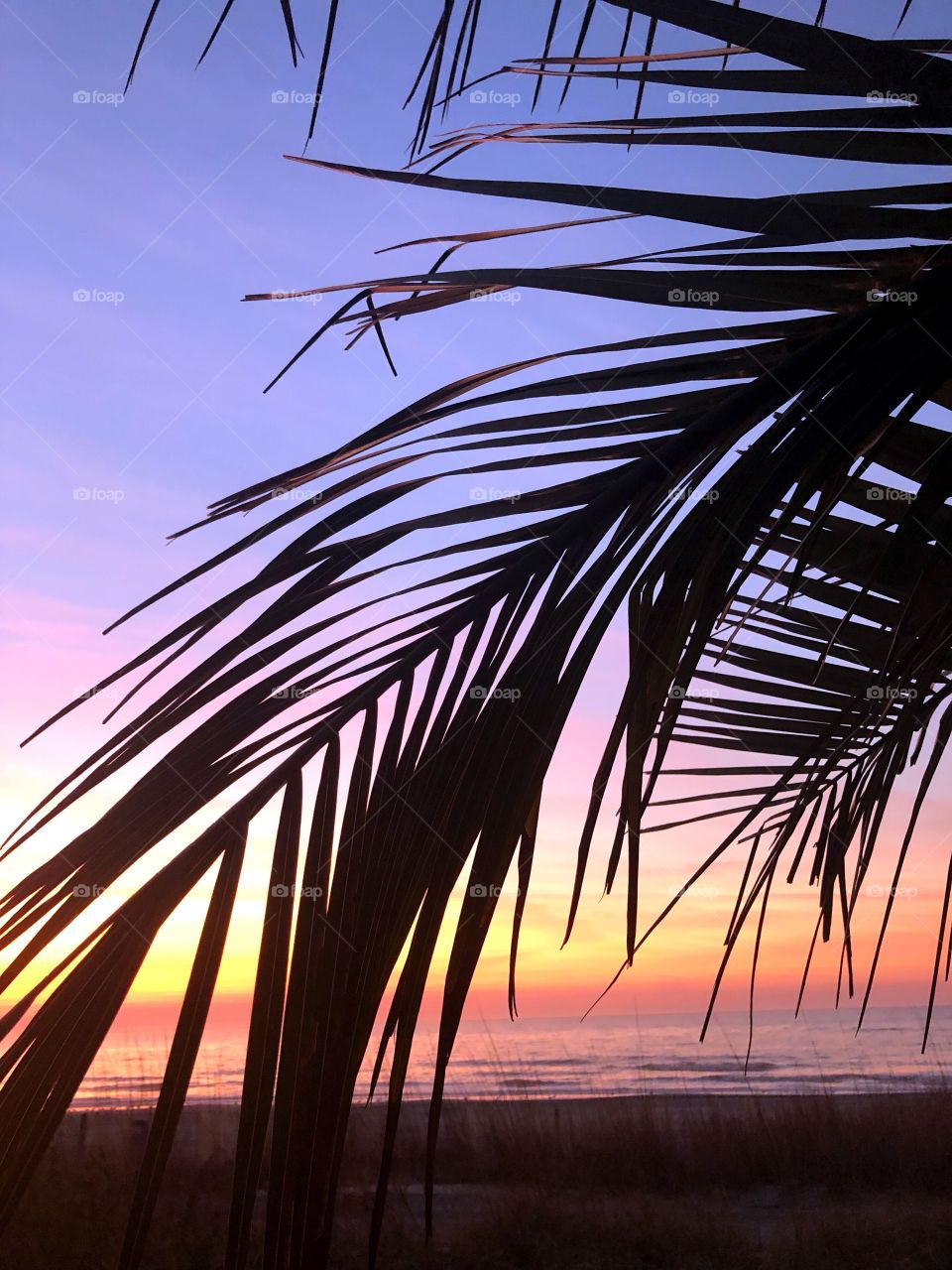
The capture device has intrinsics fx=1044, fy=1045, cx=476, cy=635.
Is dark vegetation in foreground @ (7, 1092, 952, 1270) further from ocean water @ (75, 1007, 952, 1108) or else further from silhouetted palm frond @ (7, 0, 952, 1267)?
silhouetted palm frond @ (7, 0, 952, 1267)

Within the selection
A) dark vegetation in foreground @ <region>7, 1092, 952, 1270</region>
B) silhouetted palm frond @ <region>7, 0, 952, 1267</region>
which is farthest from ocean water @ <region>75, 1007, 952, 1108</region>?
silhouetted palm frond @ <region>7, 0, 952, 1267</region>

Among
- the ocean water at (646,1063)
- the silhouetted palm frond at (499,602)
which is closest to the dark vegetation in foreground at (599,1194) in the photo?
the ocean water at (646,1063)

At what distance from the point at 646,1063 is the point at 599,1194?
13.5 meters

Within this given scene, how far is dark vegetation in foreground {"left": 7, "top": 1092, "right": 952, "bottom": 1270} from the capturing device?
16.6 feet

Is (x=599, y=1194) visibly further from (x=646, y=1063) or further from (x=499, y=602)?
(x=646, y=1063)

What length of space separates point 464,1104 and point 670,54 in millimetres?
9039

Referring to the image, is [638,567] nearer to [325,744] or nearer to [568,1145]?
[325,744]

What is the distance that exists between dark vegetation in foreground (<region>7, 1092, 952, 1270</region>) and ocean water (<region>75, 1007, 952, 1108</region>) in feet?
7.45

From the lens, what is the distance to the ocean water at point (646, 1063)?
13219 mm

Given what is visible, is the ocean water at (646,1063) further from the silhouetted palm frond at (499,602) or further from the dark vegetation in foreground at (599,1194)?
the silhouetted palm frond at (499,602)

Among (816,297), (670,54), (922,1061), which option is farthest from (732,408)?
(922,1061)

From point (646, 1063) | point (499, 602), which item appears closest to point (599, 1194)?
point (499, 602)

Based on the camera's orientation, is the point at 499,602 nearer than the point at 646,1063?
Yes

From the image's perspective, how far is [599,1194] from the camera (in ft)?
21.5
